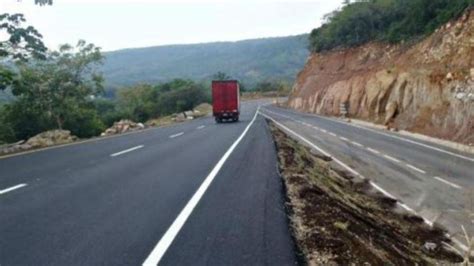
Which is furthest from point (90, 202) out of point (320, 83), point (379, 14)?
point (320, 83)

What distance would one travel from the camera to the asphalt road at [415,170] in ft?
47.2

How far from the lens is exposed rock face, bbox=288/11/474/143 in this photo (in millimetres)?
28203

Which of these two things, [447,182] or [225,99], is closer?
[447,182]

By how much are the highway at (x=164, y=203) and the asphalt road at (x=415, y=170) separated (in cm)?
7

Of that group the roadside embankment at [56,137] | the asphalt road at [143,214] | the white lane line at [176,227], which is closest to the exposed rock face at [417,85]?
the roadside embankment at [56,137]

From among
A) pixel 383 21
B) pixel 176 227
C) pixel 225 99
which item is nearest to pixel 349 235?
pixel 176 227

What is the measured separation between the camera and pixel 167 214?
7719 mm

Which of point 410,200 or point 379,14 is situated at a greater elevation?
point 379,14

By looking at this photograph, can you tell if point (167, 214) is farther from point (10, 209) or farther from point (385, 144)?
point (385, 144)

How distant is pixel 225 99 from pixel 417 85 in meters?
14.3

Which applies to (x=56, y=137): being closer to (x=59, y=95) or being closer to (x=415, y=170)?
(x=59, y=95)

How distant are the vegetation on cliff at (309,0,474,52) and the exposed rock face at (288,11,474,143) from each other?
1.14 metres

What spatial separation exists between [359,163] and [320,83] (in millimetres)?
43483

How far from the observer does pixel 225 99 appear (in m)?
41.0
